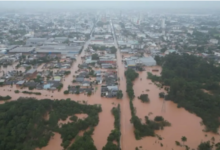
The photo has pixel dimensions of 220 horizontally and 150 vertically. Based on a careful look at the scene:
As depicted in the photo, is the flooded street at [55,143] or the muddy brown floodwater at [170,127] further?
the muddy brown floodwater at [170,127]

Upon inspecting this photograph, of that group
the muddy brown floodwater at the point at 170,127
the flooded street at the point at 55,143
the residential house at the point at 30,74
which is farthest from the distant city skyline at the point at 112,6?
the flooded street at the point at 55,143

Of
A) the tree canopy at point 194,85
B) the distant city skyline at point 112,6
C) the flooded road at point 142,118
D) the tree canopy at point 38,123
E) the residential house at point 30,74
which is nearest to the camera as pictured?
the tree canopy at point 38,123

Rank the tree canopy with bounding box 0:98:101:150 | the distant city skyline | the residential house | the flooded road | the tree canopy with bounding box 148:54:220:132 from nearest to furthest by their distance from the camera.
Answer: the tree canopy with bounding box 0:98:101:150
the flooded road
the tree canopy with bounding box 148:54:220:132
the residential house
the distant city skyline

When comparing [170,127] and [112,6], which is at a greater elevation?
[112,6]

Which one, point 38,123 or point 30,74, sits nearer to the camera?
point 38,123

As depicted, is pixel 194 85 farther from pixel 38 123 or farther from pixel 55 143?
pixel 38 123

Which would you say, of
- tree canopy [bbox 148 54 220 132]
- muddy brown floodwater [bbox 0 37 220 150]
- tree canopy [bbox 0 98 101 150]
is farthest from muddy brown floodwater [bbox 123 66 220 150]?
tree canopy [bbox 0 98 101 150]

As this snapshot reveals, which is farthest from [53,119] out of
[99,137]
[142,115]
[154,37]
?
[154,37]

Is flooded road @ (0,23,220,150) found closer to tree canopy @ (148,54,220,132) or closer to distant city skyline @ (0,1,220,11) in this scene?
tree canopy @ (148,54,220,132)

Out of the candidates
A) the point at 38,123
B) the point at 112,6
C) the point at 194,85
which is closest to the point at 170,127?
the point at 194,85

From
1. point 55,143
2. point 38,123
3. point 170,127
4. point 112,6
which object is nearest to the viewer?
point 55,143

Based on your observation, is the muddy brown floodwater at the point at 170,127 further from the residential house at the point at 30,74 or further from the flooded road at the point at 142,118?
the residential house at the point at 30,74
